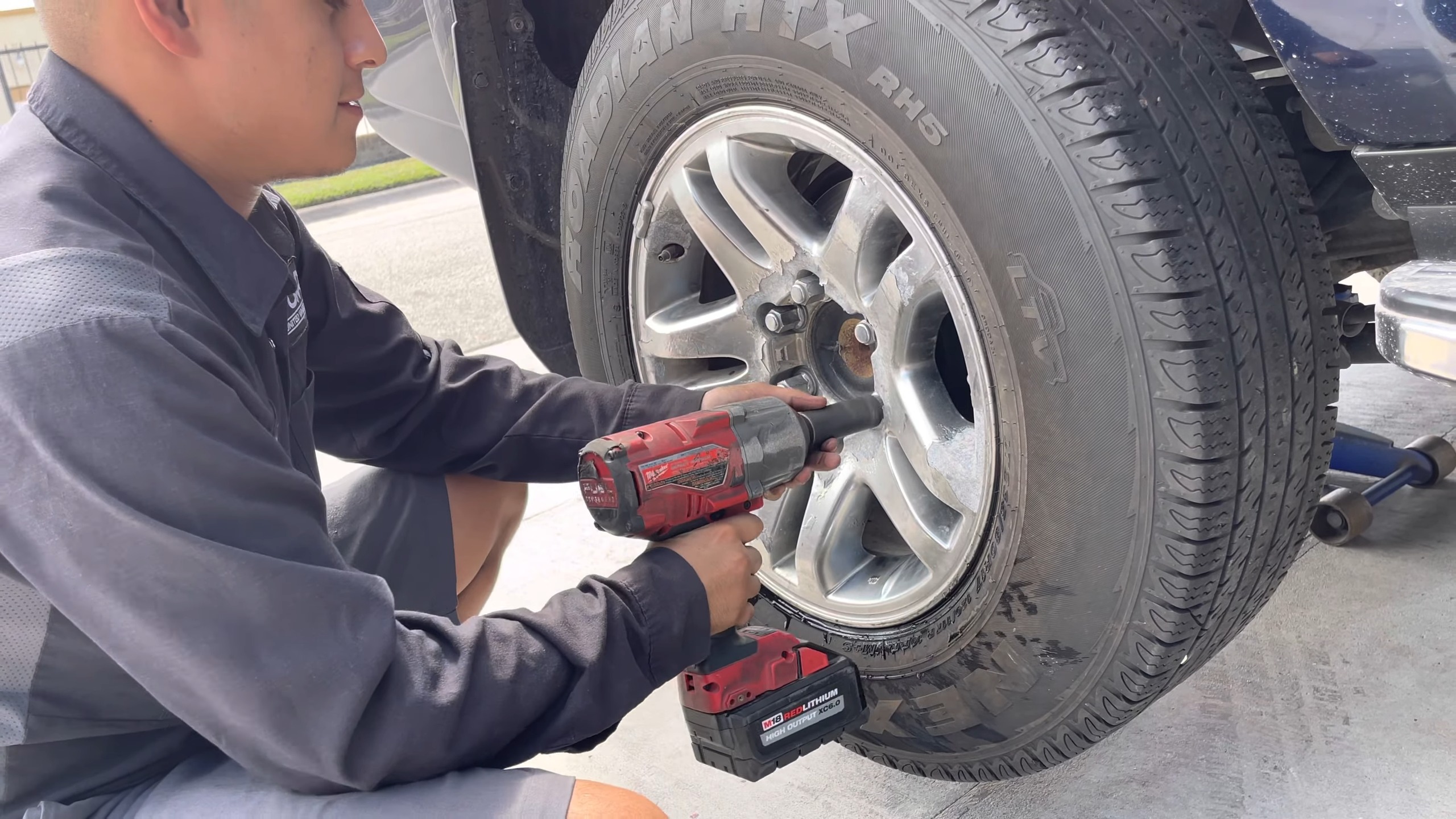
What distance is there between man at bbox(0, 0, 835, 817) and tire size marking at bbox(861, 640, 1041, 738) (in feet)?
1.15

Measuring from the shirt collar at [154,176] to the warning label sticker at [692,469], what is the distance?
20.4 inches

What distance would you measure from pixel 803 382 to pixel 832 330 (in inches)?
4.0

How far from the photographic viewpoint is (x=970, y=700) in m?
1.68

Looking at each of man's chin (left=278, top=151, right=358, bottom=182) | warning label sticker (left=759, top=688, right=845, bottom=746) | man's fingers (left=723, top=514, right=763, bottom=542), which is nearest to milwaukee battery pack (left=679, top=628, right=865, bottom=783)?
warning label sticker (left=759, top=688, right=845, bottom=746)

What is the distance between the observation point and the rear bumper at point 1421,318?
120 centimetres

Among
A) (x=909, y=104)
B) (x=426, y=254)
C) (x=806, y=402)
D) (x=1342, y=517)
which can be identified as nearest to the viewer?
(x=909, y=104)

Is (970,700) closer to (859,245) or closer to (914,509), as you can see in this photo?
(914,509)

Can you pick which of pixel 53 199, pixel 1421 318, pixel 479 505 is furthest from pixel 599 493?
pixel 1421 318

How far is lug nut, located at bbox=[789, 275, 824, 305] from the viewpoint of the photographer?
1.82 meters

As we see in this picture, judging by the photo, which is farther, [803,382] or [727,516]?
[803,382]

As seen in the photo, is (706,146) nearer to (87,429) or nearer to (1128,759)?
(87,429)

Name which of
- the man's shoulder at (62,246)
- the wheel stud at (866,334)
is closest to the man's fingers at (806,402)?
the wheel stud at (866,334)

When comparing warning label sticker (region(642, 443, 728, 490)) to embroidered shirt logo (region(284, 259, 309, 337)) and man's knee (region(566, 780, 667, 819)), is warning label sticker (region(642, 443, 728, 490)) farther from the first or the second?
embroidered shirt logo (region(284, 259, 309, 337))

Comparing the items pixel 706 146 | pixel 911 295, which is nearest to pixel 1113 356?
pixel 911 295
